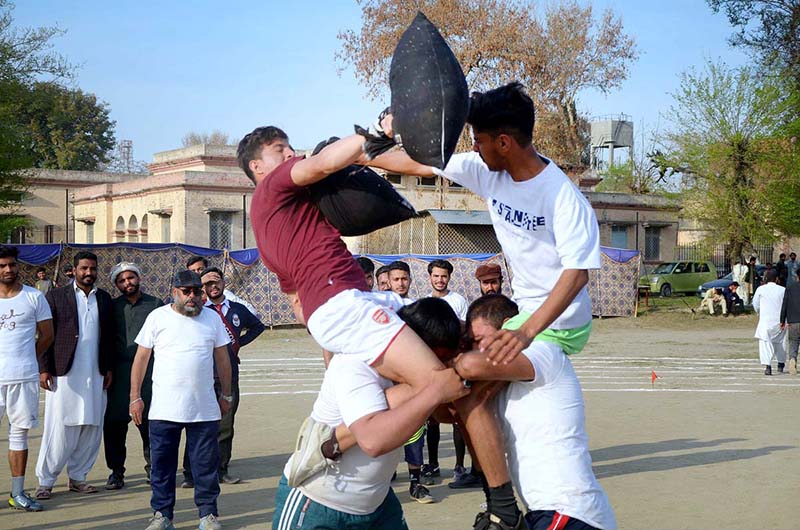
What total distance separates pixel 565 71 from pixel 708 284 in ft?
33.3

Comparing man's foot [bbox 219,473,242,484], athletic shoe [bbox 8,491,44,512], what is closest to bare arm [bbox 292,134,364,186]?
athletic shoe [bbox 8,491,44,512]

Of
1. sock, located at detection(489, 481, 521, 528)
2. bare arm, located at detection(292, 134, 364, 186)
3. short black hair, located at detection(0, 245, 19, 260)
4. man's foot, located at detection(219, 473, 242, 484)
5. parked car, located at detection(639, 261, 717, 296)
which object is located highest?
bare arm, located at detection(292, 134, 364, 186)

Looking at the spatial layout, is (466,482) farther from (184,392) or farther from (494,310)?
(494,310)

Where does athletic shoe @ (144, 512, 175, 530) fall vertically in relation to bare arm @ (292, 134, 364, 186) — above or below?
below

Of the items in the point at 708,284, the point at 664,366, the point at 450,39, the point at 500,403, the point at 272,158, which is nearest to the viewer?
the point at 500,403

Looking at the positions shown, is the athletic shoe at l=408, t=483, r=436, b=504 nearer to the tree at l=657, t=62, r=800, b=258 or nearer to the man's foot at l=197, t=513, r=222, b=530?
the man's foot at l=197, t=513, r=222, b=530

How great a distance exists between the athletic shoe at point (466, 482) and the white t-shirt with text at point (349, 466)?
5.67m

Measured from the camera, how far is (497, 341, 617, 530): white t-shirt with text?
394 cm

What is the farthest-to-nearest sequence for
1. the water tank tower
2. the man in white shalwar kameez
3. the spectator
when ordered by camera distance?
the water tank tower → the man in white shalwar kameez → the spectator

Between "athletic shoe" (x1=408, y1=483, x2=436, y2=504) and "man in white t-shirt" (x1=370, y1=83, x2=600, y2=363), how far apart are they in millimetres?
4951

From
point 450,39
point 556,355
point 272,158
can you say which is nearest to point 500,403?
point 556,355

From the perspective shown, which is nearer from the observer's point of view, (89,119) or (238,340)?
(238,340)

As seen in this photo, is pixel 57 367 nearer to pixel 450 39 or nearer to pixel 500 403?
pixel 500 403

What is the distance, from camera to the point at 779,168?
34.6 m
